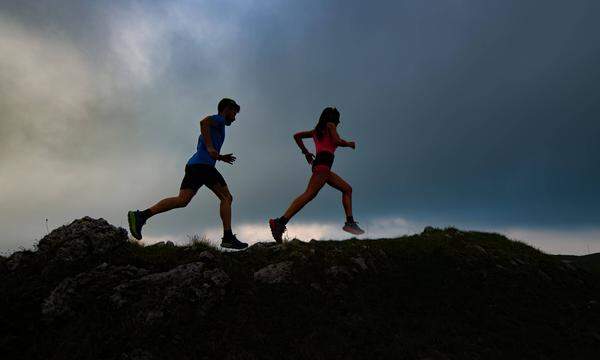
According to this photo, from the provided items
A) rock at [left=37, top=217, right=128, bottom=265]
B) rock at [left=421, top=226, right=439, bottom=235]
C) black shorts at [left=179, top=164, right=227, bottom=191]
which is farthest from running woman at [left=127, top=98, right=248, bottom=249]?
rock at [left=421, top=226, right=439, bottom=235]

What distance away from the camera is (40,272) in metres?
7.01

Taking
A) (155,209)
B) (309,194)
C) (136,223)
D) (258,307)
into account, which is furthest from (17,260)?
(309,194)

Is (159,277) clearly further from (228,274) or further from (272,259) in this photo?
(272,259)

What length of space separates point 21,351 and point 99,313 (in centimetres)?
105

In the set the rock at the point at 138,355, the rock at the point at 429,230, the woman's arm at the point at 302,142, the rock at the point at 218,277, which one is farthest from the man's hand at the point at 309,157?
the rock at the point at 429,230

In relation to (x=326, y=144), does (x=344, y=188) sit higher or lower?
lower

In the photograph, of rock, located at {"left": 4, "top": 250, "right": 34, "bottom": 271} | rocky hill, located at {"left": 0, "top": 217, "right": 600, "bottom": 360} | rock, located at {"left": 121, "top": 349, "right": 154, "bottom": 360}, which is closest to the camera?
rock, located at {"left": 121, "top": 349, "right": 154, "bottom": 360}

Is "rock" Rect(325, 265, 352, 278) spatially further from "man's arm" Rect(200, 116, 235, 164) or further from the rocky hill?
"man's arm" Rect(200, 116, 235, 164)

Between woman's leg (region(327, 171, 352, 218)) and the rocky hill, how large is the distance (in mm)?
1092

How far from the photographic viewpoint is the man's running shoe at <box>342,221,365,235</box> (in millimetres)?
9234

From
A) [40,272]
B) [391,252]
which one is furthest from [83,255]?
[391,252]

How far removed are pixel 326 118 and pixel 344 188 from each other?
5.87ft

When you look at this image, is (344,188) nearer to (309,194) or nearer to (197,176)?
(309,194)

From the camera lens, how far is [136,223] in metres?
7.91
